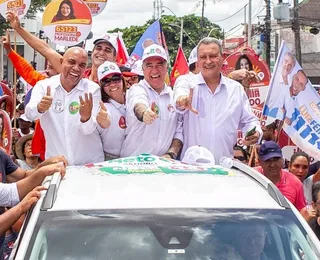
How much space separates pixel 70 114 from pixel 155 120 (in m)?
0.65

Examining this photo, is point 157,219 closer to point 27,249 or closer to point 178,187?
point 178,187

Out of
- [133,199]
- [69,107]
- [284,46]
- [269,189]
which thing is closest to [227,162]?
[269,189]

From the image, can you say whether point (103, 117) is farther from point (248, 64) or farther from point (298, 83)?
point (248, 64)

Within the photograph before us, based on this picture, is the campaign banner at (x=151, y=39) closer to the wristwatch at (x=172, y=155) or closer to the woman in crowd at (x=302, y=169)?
the woman in crowd at (x=302, y=169)

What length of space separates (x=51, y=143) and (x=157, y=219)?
2.41 m

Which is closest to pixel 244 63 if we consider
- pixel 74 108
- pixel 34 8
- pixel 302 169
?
pixel 302 169

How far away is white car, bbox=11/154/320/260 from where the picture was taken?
10.4 ft

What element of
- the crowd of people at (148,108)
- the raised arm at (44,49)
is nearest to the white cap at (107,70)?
the crowd of people at (148,108)

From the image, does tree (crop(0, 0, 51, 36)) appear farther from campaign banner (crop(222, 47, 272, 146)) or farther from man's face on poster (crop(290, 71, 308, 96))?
man's face on poster (crop(290, 71, 308, 96))

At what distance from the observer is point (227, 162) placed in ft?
14.6

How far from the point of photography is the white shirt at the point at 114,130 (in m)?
5.46

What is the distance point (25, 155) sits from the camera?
7152 mm

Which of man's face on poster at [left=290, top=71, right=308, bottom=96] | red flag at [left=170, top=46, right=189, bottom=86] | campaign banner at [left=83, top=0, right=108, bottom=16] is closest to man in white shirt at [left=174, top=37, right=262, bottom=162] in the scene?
man's face on poster at [left=290, top=71, right=308, bottom=96]

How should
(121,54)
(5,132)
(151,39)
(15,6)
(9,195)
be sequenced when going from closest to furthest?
(9,195) → (5,132) → (15,6) → (151,39) → (121,54)
